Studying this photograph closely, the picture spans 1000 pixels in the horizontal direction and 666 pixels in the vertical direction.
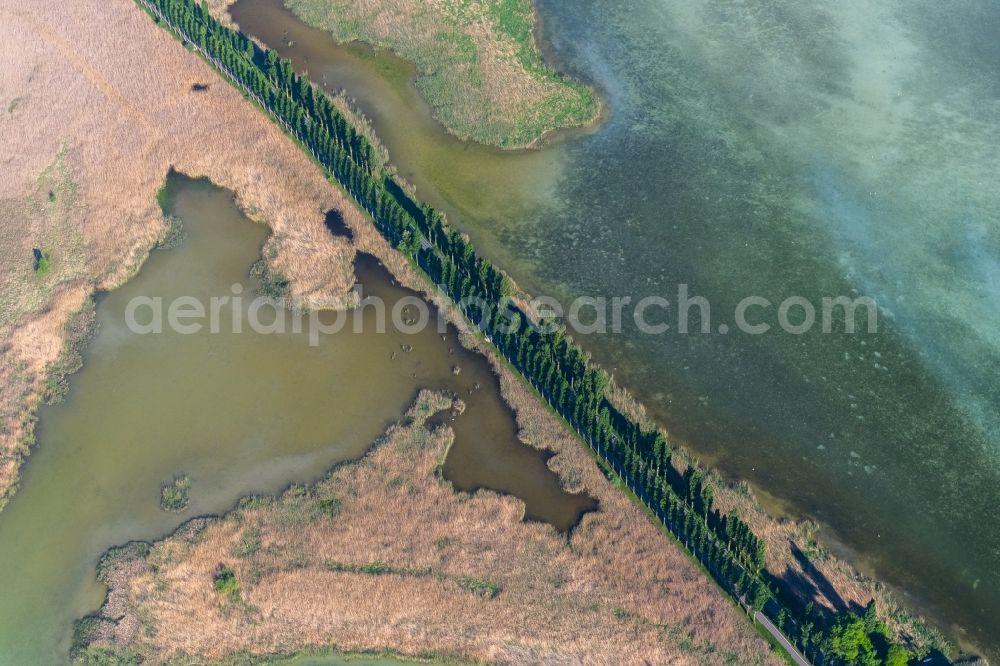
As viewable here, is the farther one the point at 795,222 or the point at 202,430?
the point at 795,222

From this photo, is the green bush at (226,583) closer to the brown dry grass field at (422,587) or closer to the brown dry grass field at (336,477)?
the brown dry grass field at (422,587)

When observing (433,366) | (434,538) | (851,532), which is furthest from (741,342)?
(434,538)

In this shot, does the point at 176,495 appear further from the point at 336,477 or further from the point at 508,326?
the point at 508,326

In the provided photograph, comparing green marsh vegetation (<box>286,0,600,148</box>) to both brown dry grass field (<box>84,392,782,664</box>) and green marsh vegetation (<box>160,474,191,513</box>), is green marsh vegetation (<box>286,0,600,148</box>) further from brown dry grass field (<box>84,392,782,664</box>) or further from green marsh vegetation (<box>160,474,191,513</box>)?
green marsh vegetation (<box>160,474,191,513</box>)

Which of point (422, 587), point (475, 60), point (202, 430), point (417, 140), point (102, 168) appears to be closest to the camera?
point (422, 587)

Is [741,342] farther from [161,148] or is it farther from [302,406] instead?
[161,148]

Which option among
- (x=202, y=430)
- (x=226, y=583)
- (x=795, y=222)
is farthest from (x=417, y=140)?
(x=226, y=583)
